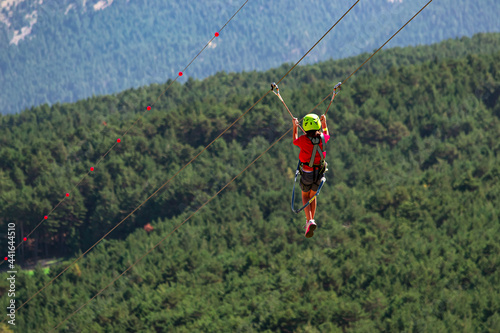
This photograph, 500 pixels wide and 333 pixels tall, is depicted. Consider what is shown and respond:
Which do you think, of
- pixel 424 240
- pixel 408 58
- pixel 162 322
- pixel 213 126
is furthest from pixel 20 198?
pixel 408 58

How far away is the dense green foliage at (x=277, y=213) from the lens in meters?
57.9

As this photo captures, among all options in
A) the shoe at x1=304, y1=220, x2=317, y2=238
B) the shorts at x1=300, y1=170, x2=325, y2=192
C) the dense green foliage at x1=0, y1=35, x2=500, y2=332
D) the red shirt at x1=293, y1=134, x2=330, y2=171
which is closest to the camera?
Result: the red shirt at x1=293, y1=134, x2=330, y2=171

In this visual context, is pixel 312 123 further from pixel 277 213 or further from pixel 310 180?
pixel 277 213

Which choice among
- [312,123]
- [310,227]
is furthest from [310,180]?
[312,123]

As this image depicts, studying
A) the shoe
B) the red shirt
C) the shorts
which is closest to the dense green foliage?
the shoe

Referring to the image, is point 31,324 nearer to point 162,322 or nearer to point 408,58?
point 162,322

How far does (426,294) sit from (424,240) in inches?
436

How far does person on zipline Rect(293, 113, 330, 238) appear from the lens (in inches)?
516

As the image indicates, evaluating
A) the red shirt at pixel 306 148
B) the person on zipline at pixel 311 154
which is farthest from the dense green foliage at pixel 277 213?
the red shirt at pixel 306 148

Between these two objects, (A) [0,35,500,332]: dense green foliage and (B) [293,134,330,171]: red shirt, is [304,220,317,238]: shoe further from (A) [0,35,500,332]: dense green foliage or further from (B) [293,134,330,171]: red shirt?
(A) [0,35,500,332]: dense green foliage

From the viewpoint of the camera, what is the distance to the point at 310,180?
1393 cm

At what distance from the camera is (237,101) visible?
117188mm

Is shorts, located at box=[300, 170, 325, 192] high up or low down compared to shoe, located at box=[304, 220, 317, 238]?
up

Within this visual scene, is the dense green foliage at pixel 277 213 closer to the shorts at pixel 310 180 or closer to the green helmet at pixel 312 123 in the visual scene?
the shorts at pixel 310 180
